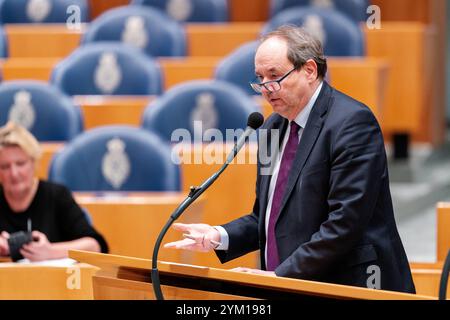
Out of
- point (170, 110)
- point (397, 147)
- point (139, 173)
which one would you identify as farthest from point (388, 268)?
point (397, 147)

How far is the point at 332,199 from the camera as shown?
1.28m

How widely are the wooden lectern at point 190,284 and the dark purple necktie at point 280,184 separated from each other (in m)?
0.23

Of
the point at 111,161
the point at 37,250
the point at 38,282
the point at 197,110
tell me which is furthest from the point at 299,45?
the point at 197,110

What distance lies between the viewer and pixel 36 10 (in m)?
3.84

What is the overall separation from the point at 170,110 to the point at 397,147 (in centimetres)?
133

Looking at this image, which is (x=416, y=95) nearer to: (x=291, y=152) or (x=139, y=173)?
(x=139, y=173)

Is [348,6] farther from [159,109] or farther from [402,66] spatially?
[159,109]

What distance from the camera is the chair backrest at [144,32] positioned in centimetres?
345

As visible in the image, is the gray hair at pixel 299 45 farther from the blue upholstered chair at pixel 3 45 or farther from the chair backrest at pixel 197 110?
the blue upholstered chair at pixel 3 45

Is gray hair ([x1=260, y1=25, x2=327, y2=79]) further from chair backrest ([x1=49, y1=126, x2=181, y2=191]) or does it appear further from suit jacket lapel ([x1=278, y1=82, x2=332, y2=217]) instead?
chair backrest ([x1=49, y1=126, x2=181, y2=191])

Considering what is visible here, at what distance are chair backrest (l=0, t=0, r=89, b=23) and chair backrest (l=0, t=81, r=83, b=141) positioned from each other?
3.47ft

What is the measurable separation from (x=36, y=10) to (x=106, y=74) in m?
0.87

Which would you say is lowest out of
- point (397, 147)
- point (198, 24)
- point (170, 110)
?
point (397, 147)

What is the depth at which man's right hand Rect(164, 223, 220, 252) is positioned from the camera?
129 cm
